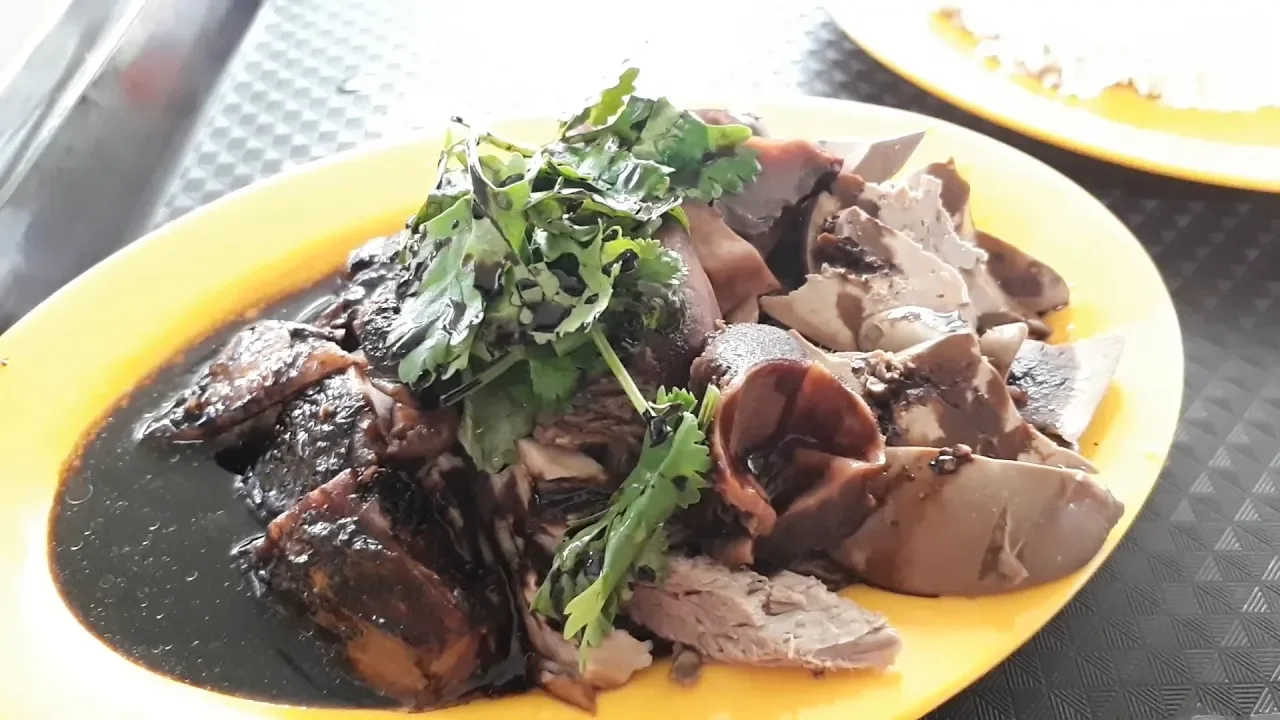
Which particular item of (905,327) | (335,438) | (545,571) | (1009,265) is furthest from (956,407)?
(335,438)

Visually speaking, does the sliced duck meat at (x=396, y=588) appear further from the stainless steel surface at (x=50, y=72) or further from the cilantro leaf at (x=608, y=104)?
the stainless steel surface at (x=50, y=72)

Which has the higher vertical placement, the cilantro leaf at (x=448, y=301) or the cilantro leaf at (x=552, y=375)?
the cilantro leaf at (x=448, y=301)

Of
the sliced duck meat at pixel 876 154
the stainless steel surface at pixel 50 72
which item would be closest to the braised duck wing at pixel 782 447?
the sliced duck meat at pixel 876 154

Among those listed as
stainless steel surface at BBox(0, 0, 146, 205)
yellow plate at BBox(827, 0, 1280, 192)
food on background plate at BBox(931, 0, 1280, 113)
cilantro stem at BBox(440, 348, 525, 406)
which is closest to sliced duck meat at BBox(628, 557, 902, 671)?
cilantro stem at BBox(440, 348, 525, 406)

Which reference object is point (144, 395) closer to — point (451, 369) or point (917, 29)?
point (451, 369)

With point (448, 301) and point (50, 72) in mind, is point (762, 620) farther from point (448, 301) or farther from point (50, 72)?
point (50, 72)

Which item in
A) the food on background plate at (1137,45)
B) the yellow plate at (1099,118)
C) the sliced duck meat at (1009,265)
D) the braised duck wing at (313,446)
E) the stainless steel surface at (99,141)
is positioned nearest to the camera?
the braised duck wing at (313,446)

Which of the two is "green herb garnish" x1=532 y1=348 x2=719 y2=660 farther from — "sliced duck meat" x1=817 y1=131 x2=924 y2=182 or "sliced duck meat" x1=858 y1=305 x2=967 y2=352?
"sliced duck meat" x1=817 y1=131 x2=924 y2=182
